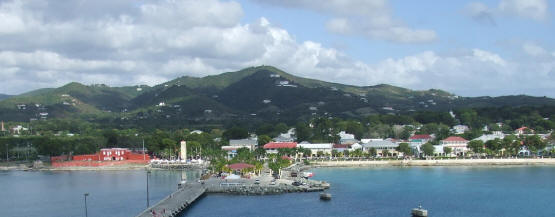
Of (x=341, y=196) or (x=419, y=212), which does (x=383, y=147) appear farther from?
(x=419, y=212)

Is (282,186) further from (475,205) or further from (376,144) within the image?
(376,144)

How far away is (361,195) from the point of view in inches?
1790

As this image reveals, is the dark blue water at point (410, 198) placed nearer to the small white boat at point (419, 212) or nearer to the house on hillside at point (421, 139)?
the small white boat at point (419, 212)

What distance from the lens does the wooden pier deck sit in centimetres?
3606

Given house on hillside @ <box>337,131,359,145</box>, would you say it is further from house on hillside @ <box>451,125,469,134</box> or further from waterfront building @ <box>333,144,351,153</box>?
house on hillside @ <box>451,125,469,134</box>

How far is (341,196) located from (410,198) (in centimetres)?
446

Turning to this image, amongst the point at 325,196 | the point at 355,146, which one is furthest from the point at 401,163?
the point at 325,196

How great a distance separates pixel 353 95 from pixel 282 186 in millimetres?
144355

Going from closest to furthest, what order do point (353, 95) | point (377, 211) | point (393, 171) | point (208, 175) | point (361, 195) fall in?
1. point (377, 211)
2. point (361, 195)
3. point (208, 175)
4. point (393, 171)
5. point (353, 95)

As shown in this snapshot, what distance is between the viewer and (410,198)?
145 feet

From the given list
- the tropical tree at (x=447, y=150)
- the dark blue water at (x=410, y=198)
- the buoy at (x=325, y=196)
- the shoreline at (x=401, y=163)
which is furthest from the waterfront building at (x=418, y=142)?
the buoy at (x=325, y=196)

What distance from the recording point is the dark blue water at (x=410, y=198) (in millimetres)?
38781

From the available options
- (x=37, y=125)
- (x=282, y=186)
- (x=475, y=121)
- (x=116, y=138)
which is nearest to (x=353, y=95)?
(x=475, y=121)

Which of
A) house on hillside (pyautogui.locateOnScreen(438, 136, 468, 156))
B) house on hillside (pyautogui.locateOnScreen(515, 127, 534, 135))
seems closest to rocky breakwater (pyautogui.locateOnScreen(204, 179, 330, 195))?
house on hillside (pyautogui.locateOnScreen(438, 136, 468, 156))
